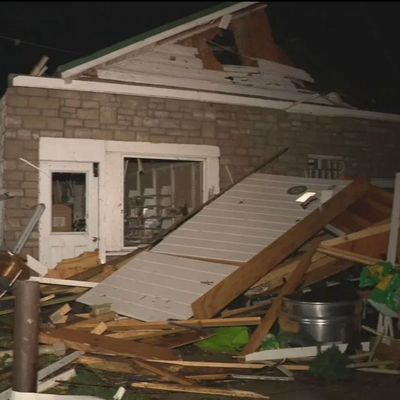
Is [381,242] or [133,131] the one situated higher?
[133,131]

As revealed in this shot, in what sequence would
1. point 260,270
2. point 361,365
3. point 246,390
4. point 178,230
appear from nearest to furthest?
point 246,390 → point 361,365 → point 260,270 → point 178,230

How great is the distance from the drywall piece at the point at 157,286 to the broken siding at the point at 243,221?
0.93ft

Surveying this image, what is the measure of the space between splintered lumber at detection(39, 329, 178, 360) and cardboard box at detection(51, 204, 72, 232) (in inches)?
136

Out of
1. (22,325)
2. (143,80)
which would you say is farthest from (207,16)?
(22,325)

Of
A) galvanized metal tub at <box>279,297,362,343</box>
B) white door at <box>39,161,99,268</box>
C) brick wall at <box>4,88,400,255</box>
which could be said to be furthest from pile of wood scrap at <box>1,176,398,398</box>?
brick wall at <box>4,88,400,255</box>

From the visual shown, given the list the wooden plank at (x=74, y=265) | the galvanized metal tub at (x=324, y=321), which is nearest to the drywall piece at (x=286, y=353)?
the galvanized metal tub at (x=324, y=321)

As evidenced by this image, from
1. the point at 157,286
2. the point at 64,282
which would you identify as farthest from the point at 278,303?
the point at 64,282

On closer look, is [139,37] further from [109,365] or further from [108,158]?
[109,365]

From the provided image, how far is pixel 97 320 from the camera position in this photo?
683 cm

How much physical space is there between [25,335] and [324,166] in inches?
334

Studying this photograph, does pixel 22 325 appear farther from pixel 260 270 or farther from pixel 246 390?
pixel 260 270

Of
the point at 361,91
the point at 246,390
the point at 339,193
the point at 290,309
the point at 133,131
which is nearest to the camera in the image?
the point at 246,390

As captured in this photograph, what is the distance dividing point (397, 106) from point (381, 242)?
6.08 metres

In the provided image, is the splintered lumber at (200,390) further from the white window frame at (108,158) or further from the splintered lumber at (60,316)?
the white window frame at (108,158)
